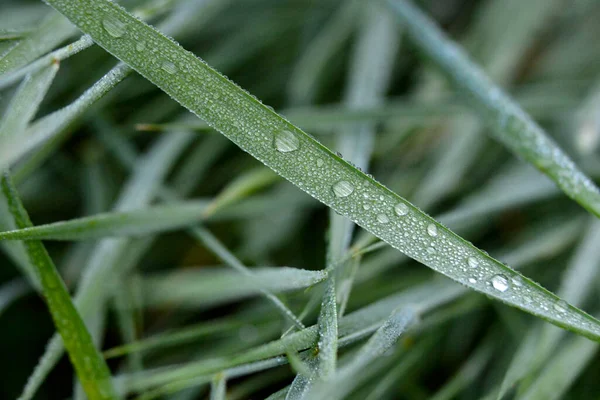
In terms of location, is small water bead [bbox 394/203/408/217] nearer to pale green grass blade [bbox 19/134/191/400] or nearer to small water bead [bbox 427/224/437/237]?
small water bead [bbox 427/224/437/237]

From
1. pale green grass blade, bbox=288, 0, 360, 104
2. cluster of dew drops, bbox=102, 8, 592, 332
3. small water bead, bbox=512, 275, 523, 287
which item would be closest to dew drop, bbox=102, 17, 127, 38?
cluster of dew drops, bbox=102, 8, 592, 332

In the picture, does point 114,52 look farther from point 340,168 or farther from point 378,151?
point 378,151

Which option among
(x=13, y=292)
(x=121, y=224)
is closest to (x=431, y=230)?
(x=121, y=224)

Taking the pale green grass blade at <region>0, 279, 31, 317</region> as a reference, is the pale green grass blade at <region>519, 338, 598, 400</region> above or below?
below

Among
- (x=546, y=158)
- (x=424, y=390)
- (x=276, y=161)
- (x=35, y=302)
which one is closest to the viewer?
(x=276, y=161)

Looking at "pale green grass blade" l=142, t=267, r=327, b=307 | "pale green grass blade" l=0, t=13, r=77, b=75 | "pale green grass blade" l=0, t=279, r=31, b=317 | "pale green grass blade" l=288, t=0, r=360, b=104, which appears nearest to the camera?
"pale green grass blade" l=0, t=13, r=77, b=75

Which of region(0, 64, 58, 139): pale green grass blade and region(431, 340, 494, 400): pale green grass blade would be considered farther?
region(431, 340, 494, 400): pale green grass blade

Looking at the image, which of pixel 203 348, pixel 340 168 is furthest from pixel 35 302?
pixel 340 168
